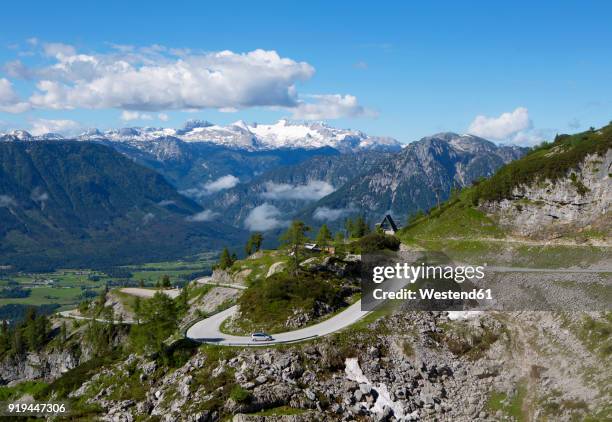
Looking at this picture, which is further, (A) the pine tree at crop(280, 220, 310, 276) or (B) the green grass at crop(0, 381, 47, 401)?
(B) the green grass at crop(0, 381, 47, 401)

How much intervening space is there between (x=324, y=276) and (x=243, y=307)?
18.0 meters

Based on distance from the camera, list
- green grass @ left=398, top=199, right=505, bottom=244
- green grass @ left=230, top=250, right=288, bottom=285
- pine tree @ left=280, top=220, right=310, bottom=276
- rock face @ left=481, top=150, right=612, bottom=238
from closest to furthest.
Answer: pine tree @ left=280, top=220, right=310, bottom=276 → rock face @ left=481, top=150, right=612, bottom=238 → green grass @ left=398, top=199, right=505, bottom=244 → green grass @ left=230, top=250, right=288, bottom=285

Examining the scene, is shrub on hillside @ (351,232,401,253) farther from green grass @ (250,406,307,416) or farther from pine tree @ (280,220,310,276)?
→ green grass @ (250,406,307,416)

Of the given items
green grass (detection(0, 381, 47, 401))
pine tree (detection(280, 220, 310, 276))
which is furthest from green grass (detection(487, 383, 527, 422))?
green grass (detection(0, 381, 47, 401))

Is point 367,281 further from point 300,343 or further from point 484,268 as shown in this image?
point 300,343

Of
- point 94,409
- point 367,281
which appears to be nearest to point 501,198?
point 367,281

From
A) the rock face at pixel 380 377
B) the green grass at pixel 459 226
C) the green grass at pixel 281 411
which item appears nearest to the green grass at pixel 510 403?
the rock face at pixel 380 377

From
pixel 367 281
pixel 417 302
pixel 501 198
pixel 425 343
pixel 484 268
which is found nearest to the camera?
pixel 425 343

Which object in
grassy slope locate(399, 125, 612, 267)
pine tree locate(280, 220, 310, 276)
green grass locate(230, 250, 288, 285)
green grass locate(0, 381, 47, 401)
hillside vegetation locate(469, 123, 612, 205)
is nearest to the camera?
grassy slope locate(399, 125, 612, 267)

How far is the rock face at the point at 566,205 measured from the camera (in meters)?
104

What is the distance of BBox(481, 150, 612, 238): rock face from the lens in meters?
104

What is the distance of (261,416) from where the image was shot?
55.8 metres

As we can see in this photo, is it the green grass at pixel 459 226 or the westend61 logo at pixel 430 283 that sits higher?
the green grass at pixel 459 226

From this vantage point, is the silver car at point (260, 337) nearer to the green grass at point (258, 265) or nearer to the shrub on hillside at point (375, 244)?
the shrub on hillside at point (375, 244)
